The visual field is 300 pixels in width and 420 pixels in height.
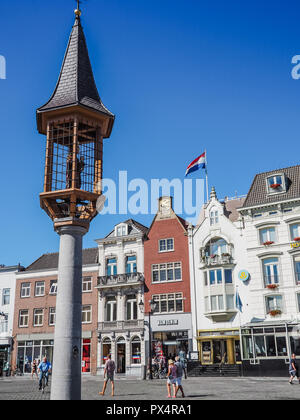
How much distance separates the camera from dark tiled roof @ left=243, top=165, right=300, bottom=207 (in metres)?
39.9

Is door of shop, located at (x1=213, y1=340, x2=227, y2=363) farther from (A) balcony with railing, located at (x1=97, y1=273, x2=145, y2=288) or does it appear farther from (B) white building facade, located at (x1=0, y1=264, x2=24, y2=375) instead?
(B) white building facade, located at (x1=0, y1=264, x2=24, y2=375)

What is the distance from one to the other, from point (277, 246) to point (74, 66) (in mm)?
28228

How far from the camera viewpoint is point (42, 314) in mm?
48750

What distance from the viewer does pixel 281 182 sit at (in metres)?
41.0

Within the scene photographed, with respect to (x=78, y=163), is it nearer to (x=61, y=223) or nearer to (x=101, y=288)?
(x=61, y=223)

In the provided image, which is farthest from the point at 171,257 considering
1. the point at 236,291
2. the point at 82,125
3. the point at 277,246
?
the point at 82,125

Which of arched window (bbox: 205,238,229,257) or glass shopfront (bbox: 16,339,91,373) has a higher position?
arched window (bbox: 205,238,229,257)

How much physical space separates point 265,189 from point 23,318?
30.2m

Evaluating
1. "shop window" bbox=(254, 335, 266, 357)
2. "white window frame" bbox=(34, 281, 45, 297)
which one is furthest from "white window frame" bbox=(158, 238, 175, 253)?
"white window frame" bbox=(34, 281, 45, 297)

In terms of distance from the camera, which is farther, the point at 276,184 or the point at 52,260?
the point at 52,260

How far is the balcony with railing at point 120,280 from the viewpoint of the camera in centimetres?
4534

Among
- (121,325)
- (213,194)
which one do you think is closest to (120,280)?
(121,325)

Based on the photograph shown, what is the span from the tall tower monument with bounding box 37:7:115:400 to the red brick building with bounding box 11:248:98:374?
33255mm

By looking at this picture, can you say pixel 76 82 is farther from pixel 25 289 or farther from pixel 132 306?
pixel 25 289
